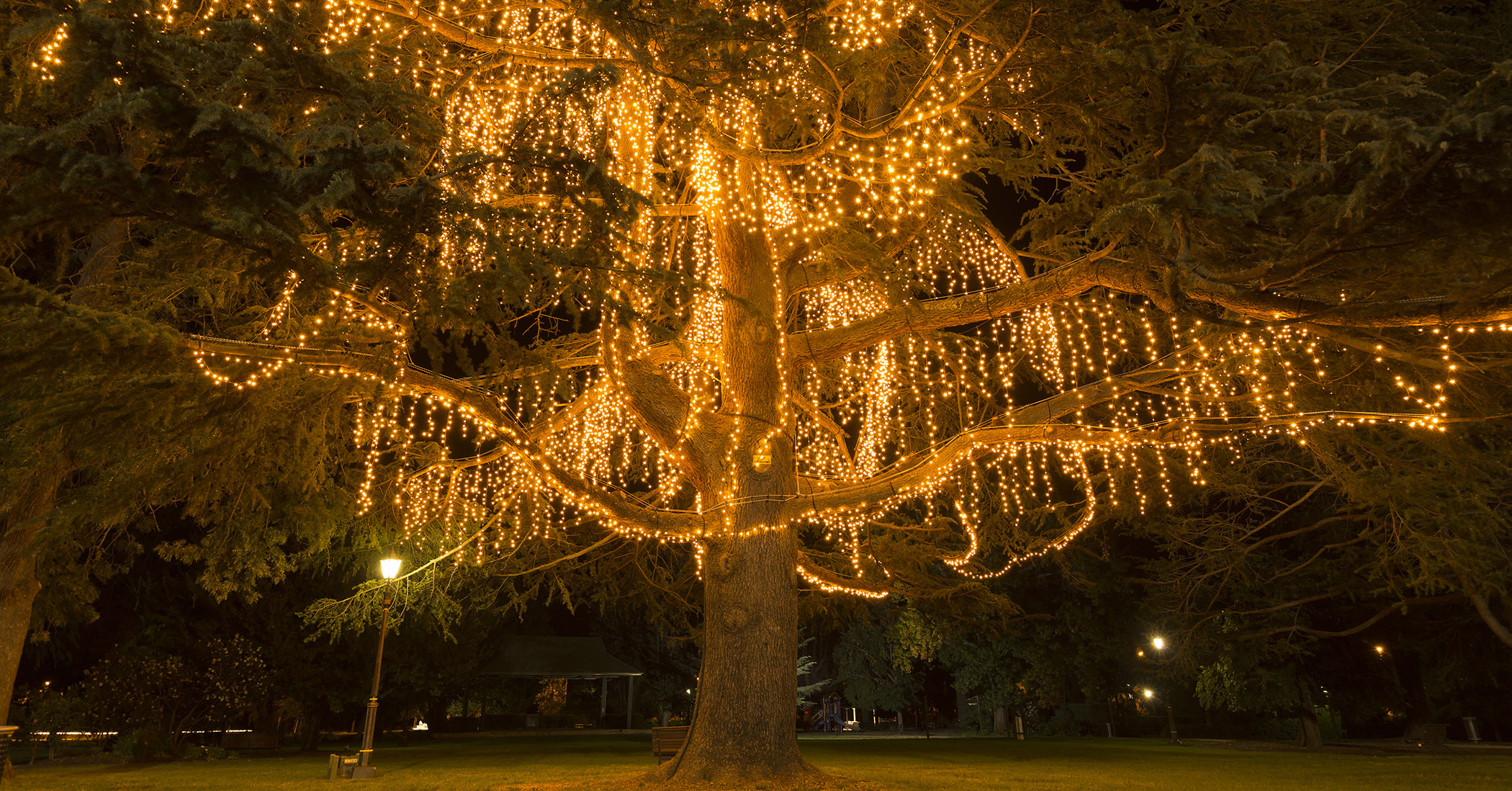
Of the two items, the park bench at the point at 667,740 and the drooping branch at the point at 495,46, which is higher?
the drooping branch at the point at 495,46

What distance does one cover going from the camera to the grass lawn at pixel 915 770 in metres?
10.3

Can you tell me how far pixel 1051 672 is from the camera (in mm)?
25688

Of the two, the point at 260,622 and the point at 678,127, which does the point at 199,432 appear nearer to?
the point at 678,127

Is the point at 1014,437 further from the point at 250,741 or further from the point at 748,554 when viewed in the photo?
the point at 250,741

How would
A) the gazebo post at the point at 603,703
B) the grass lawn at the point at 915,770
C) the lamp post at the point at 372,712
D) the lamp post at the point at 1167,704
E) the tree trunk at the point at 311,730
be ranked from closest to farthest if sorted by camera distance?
the grass lawn at the point at 915,770, the lamp post at the point at 372,712, the tree trunk at the point at 311,730, the lamp post at the point at 1167,704, the gazebo post at the point at 603,703

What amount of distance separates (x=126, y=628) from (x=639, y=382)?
17269mm

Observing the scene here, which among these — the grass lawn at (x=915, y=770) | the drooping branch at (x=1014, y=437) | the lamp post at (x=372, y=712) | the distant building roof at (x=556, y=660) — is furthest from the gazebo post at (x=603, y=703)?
the drooping branch at (x=1014, y=437)

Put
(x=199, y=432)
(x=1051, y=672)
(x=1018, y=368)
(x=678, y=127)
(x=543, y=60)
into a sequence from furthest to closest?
(x=1051, y=672) → (x=1018, y=368) → (x=543, y=60) → (x=678, y=127) → (x=199, y=432)

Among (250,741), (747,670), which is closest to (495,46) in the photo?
(747,670)

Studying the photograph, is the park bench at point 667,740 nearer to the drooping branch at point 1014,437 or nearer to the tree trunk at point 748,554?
the tree trunk at point 748,554

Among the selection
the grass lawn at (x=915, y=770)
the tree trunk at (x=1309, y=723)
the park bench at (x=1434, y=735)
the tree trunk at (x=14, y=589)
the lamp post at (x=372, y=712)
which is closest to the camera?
the tree trunk at (x=14, y=589)

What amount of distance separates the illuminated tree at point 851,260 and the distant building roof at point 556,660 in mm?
19577

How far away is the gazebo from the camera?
30.8 m

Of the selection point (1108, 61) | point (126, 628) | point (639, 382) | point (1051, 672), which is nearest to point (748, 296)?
point (639, 382)
